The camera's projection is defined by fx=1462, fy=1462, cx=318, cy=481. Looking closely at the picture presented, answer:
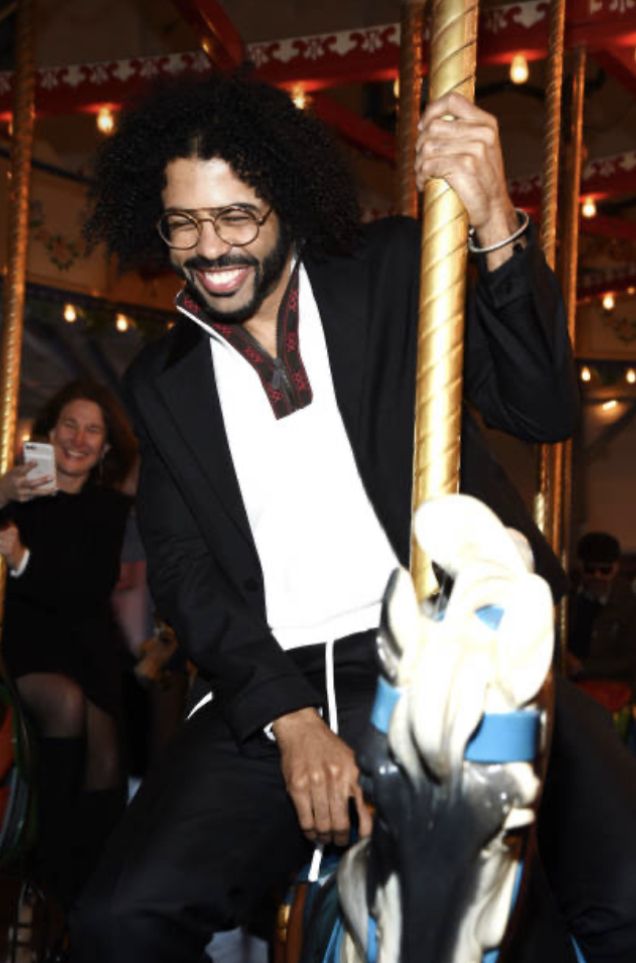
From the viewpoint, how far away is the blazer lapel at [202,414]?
221 centimetres

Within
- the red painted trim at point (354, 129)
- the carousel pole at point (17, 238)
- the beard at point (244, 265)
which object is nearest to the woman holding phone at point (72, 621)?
the carousel pole at point (17, 238)

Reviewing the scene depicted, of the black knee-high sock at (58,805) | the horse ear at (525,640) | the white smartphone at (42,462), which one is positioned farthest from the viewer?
the black knee-high sock at (58,805)

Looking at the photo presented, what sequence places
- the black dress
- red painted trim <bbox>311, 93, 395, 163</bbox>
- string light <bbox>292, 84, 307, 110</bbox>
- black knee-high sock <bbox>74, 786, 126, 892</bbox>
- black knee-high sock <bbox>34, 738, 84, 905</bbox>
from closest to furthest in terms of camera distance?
black knee-high sock <bbox>34, 738, 84, 905</bbox>
black knee-high sock <bbox>74, 786, 126, 892</bbox>
the black dress
string light <bbox>292, 84, 307, 110</bbox>
red painted trim <bbox>311, 93, 395, 163</bbox>

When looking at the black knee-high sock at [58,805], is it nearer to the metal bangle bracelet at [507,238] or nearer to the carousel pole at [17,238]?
the carousel pole at [17,238]

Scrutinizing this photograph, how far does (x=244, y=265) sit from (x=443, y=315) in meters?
0.52

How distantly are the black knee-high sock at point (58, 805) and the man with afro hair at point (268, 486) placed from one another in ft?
6.55

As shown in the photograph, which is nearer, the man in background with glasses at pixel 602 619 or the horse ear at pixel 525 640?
the horse ear at pixel 525 640

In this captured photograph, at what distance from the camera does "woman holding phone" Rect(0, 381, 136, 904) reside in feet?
13.9

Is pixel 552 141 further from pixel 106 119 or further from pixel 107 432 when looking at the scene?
pixel 106 119

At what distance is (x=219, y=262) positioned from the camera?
2.11 meters

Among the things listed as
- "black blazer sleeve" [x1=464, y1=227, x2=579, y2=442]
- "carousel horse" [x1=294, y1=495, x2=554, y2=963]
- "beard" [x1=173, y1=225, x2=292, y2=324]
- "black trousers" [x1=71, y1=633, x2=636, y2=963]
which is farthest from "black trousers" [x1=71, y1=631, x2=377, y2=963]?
"carousel horse" [x1=294, y1=495, x2=554, y2=963]

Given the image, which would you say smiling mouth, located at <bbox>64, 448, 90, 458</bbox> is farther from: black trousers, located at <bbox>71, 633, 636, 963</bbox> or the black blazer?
black trousers, located at <bbox>71, 633, 636, 963</bbox>

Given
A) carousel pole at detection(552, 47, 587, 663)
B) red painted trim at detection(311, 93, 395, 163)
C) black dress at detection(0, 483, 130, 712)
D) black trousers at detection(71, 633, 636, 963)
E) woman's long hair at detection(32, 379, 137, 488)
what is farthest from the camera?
red painted trim at detection(311, 93, 395, 163)

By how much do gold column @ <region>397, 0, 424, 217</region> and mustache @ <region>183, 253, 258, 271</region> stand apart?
72.7 inches
